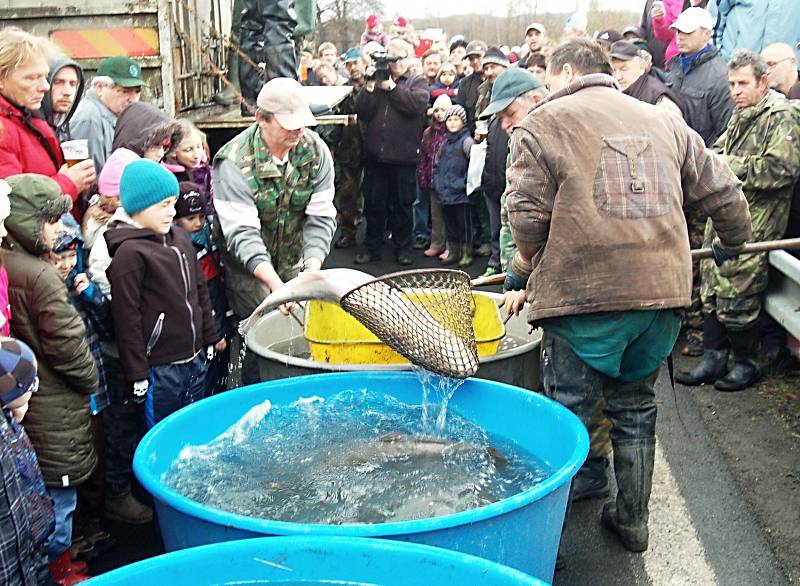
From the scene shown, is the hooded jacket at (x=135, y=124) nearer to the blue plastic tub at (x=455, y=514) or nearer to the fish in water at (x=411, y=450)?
the blue plastic tub at (x=455, y=514)

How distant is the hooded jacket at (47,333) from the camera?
3.44m

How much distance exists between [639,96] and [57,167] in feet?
13.8

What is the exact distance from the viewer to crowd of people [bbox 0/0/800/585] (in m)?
3.45

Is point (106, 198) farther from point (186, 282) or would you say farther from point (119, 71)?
point (119, 71)

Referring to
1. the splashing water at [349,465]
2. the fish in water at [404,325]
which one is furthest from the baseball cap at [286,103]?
the splashing water at [349,465]

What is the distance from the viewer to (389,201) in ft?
32.7

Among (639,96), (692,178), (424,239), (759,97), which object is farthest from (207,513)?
(424,239)

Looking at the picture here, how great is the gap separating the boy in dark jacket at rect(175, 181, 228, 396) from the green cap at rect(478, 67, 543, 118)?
58.5 inches

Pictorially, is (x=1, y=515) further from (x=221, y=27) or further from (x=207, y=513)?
(x=221, y=27)

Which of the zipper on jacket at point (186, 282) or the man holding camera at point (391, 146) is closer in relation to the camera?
the zipper on jacket at point (186, 282)

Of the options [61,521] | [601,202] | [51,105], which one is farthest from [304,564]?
[51,105]

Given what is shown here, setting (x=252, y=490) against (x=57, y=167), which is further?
(x=57, y=167)

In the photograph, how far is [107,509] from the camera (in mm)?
4309

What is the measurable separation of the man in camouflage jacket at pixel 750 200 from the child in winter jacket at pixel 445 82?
513 cm
